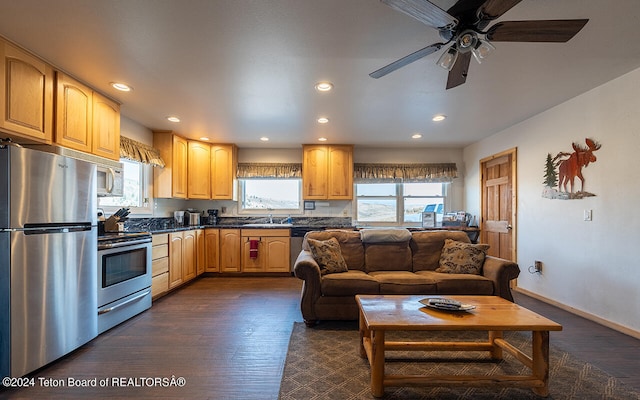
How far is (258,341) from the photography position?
2510 millimetres

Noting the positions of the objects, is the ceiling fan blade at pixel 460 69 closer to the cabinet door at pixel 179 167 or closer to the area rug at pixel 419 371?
the area rug at pixel 419 371

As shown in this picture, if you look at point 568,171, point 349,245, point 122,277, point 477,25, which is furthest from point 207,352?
point 568,171

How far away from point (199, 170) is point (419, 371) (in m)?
4.46

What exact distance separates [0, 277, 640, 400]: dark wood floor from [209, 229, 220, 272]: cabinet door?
144 cm

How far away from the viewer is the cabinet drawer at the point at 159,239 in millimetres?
3564

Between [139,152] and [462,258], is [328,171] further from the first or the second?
[139,152]

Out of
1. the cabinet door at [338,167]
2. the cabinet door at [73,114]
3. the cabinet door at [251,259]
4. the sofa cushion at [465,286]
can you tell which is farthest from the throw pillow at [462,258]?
the cabinet door at [73,114]

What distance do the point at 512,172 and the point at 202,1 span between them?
4.31 m

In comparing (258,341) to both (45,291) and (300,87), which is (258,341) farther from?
(300,87)

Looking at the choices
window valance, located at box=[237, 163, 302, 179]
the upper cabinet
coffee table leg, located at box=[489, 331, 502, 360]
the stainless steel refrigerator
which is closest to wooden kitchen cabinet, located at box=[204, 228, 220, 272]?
window valance, located at box=[237, 163, 302, 179]

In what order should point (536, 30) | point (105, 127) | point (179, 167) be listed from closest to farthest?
point (536, 30) < point (105, 127) < point (179, 167)

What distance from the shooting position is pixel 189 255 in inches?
176

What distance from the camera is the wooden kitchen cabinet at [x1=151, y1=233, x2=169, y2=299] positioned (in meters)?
3.55

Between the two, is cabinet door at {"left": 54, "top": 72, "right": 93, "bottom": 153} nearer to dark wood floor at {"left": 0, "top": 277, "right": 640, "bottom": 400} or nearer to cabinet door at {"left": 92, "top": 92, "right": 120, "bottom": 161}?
cabinet door at {"left": 92, "top": 92, "right": 120, "bottom": 161}
